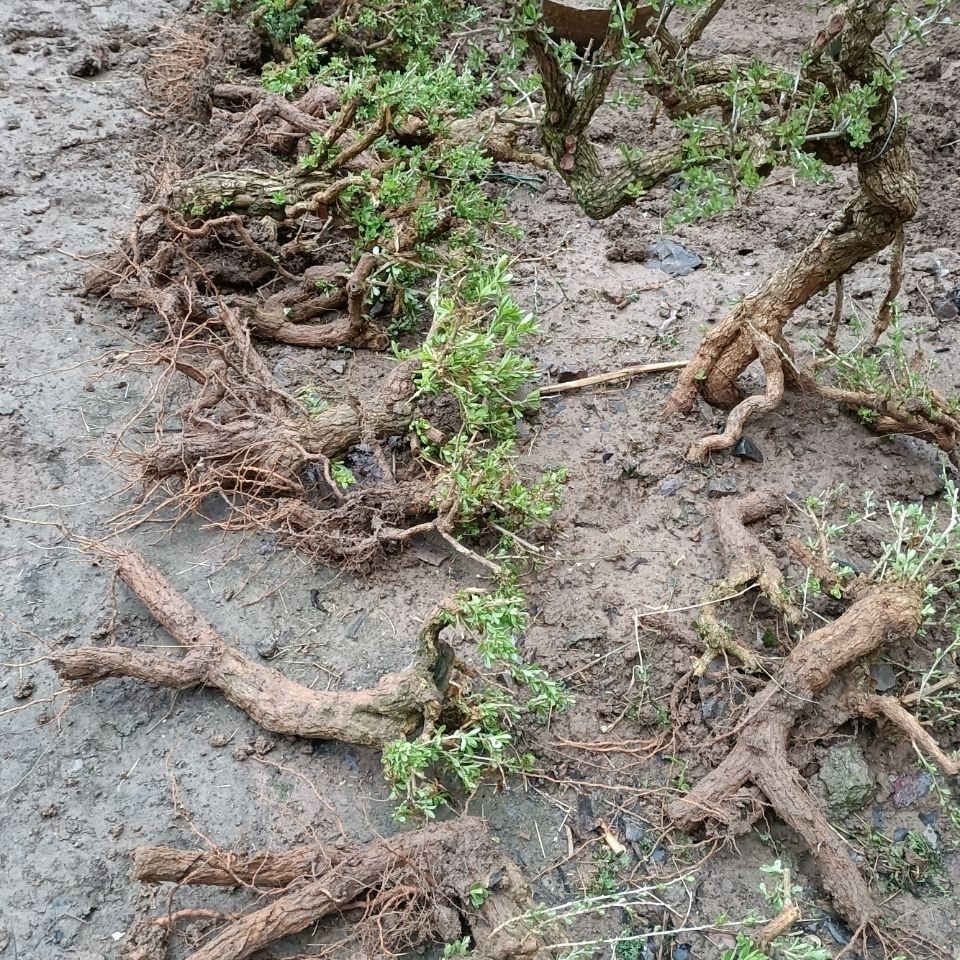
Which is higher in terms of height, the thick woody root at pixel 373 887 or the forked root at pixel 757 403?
the forked root at pixel 757 403

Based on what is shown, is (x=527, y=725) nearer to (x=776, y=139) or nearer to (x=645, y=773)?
(x=645, y=773)

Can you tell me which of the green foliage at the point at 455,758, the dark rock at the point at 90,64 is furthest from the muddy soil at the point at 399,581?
the dark rock at the point at 90,64

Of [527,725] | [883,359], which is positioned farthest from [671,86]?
[527,725]

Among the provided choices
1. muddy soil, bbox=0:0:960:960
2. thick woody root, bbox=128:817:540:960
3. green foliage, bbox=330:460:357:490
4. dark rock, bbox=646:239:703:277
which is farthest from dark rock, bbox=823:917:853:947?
dark rock, bbox=646:239:703:277

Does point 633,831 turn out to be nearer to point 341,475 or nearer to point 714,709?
point 714,709

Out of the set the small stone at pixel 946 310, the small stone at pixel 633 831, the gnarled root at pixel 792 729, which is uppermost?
the small stone at pixel 946 310

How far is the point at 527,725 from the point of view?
2.46m

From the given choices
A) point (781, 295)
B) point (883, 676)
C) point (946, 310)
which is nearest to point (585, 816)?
point (883, 676)

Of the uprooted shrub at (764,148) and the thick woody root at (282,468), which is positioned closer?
the uprooted shrub at (764,148)

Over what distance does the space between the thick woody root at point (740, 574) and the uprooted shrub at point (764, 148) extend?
0.30 metres

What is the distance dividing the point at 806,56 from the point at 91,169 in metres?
3.82

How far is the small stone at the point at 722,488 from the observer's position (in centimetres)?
305

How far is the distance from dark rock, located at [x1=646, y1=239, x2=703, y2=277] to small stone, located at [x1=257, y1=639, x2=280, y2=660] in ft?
Result: 8.54

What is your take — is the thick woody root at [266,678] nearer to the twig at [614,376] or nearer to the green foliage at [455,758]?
the green foliage at [455,758]
